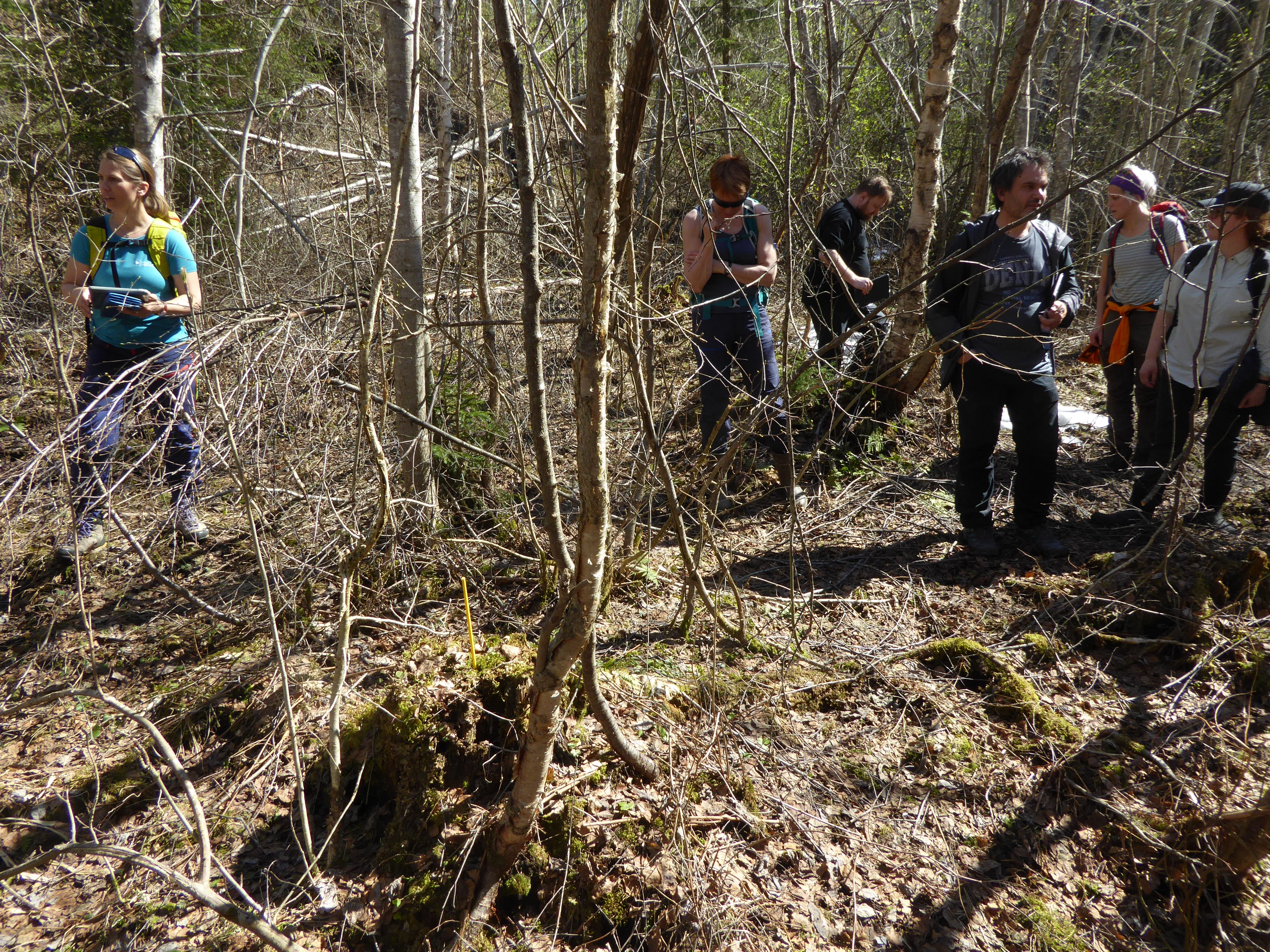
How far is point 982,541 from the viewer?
422 cm

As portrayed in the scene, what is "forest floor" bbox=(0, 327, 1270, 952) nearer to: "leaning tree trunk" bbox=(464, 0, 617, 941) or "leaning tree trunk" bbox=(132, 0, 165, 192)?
"leaning tree trunk" bbox=(464, 0, 617, 941)

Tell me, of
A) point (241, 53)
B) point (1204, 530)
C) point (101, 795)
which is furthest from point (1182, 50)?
point (101, 795)

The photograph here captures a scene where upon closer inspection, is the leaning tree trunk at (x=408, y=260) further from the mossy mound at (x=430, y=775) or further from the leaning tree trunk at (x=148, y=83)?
the leaning tree trunk at (x=148, y=83)

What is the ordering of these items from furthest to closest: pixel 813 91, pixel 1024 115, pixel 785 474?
pixel 1024 115 < pixel 813 91 < pixel 785 474

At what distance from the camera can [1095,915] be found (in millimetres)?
2551

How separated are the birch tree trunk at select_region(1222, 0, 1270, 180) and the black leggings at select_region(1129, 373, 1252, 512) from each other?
1.14 meters

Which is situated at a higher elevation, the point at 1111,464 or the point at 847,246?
the point at 847,246

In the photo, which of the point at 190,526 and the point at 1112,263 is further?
the point at 1112,263

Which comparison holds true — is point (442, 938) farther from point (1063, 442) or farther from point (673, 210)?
point (673, 210)

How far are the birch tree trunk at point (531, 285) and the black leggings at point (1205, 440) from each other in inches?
124

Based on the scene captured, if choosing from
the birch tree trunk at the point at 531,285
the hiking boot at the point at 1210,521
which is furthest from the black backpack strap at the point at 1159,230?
the birch tree trunk at the point at 531,285

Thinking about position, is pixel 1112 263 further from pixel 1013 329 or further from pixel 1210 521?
pixel 1210 521

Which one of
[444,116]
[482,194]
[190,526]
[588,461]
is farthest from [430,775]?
[444,116]

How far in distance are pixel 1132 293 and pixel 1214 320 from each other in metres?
0.75
